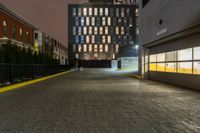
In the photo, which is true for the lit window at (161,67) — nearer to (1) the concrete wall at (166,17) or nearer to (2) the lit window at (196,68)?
(1) the concrete wall at (166,17)

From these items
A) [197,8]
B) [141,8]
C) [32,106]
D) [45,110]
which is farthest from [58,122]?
[141,8]

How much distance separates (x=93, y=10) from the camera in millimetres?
111938

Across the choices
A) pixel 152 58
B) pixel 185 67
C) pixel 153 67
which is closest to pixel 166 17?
pixel 185 67

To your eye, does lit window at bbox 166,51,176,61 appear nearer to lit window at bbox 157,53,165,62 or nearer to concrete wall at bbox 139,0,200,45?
lit window at bbox 157,53,165,62

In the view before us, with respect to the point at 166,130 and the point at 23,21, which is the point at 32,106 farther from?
the point at 23,21

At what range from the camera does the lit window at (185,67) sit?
45.7 ft

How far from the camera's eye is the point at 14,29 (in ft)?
122

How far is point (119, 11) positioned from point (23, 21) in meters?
77.8

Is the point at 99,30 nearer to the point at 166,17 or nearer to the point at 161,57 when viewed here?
the point at 161,57

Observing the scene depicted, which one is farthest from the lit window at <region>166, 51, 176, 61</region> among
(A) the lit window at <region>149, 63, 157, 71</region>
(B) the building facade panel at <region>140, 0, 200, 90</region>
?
(A) the lit window at <region>149, 63, 157, 71</region>

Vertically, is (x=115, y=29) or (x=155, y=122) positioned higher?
(x=115, y=29)

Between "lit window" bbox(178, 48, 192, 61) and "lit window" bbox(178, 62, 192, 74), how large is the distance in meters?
0.34

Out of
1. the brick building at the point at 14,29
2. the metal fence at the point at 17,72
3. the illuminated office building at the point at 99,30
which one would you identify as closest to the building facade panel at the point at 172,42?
the metal fence at the point at 17,72

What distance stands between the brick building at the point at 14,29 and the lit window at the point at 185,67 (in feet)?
77.7
